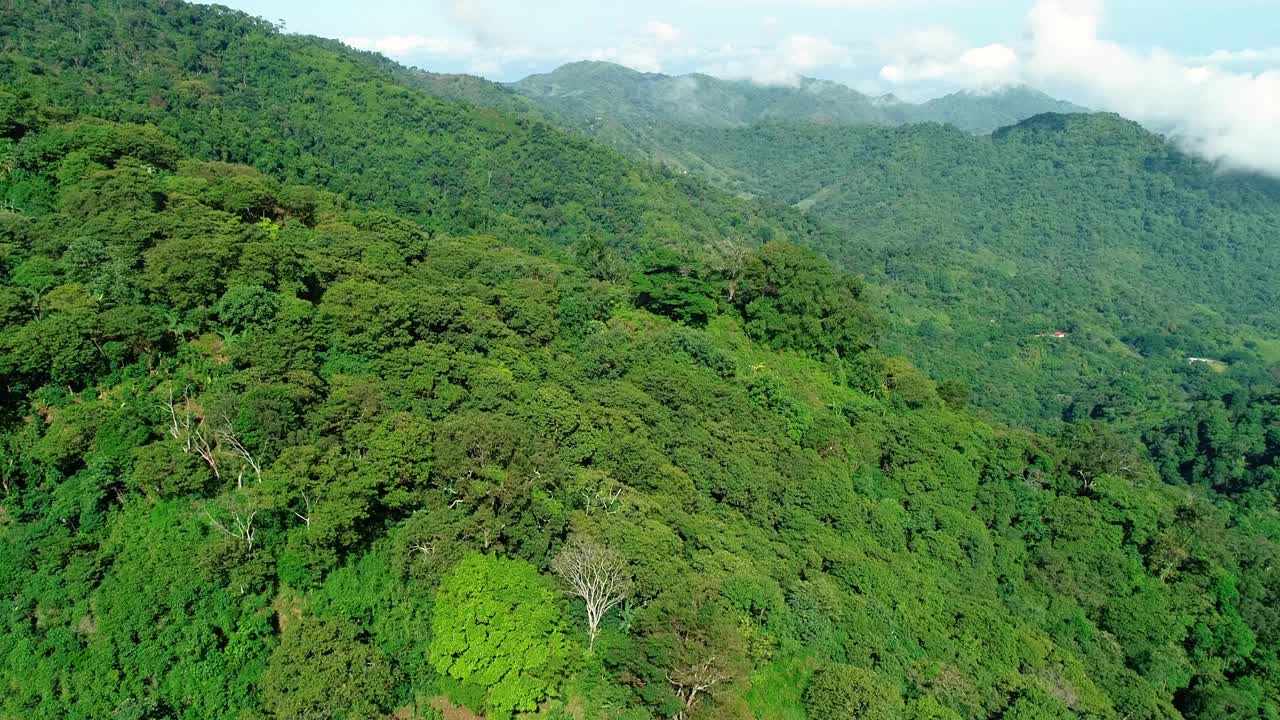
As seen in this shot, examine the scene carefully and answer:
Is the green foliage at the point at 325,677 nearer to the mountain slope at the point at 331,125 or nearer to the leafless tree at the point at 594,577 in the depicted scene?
the leafless tree at the point at 594,577

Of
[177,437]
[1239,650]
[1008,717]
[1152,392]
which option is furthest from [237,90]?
[1152,392]

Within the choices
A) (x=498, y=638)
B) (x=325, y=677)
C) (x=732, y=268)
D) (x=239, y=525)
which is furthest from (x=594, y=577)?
(x=732, y=268)

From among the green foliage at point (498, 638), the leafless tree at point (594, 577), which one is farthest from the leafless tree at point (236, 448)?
the leafless tree at point (594, 577)

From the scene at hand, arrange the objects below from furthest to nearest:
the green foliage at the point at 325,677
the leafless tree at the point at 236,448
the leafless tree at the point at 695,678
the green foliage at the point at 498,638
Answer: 1. the leafless tree at the point at 236,448
2. the leafless tree at the point at 695,678
3. the green foliage at the point at 498,638
4. the green foliage at the point at 325,677

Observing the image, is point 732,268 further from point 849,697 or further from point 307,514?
point 307,514

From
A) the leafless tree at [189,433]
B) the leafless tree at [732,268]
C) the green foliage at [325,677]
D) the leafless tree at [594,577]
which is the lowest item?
the green foliage at [325,677]

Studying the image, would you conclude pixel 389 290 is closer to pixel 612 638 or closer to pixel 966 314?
pixel 612 638

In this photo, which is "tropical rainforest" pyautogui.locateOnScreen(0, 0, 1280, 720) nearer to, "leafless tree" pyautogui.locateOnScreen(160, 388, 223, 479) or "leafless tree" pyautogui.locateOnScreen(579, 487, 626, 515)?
"leafless tree" pyautogui.locateOnScreen(579, 487, 626, 515)
